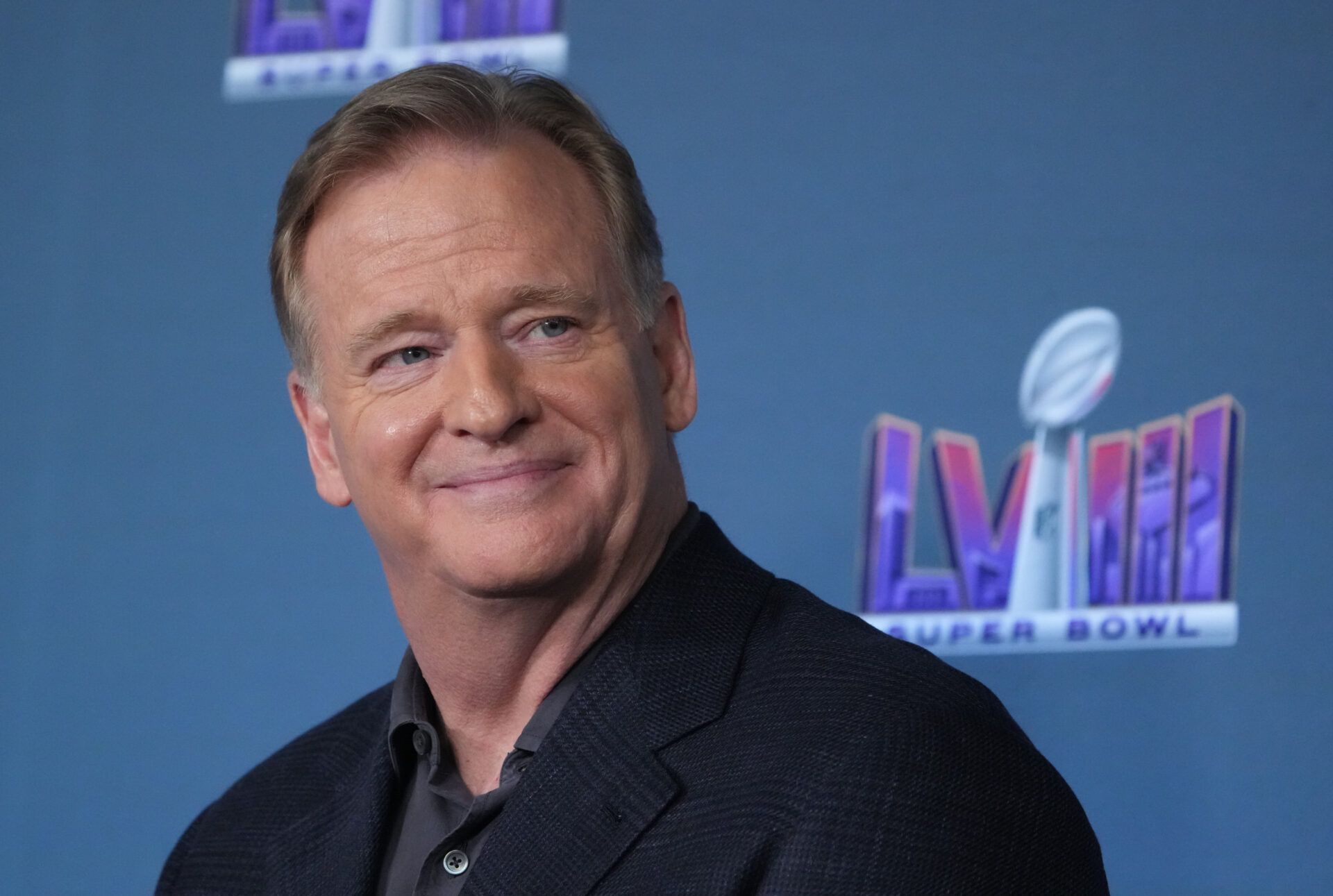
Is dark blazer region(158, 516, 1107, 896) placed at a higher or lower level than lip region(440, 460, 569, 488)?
lower

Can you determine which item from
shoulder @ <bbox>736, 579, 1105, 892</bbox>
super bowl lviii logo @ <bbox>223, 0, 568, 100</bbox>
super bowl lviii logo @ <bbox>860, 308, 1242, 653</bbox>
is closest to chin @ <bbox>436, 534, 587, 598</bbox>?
shoulder @ <bbox>736, 579, 1105, 892</bbox>

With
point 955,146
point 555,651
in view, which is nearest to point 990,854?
point 555,651

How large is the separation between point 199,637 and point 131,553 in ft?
0.62

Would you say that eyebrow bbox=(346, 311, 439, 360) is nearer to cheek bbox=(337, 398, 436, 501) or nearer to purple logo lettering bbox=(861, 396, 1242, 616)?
cheek bbox=(337, 398, 436, 501)

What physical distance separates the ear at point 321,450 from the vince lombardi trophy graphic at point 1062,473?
0.93 metres

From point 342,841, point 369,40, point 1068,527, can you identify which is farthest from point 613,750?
point 369,40

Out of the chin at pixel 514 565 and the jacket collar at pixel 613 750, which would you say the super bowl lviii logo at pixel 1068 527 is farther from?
the chin at pixel 514 565

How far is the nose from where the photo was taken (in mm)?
1377

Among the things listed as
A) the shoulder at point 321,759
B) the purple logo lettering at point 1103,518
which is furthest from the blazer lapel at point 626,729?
the purple logo lettering at point 1103,518

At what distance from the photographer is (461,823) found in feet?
4.56

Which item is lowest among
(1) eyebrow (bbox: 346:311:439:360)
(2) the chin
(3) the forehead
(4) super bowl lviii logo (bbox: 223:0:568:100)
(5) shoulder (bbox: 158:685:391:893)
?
(5) shoulder (bbox: 158:685:391:893)

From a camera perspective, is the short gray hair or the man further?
the short gray hair

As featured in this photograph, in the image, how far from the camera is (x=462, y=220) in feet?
4.72

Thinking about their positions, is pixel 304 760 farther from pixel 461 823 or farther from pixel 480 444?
pixel 480 444
